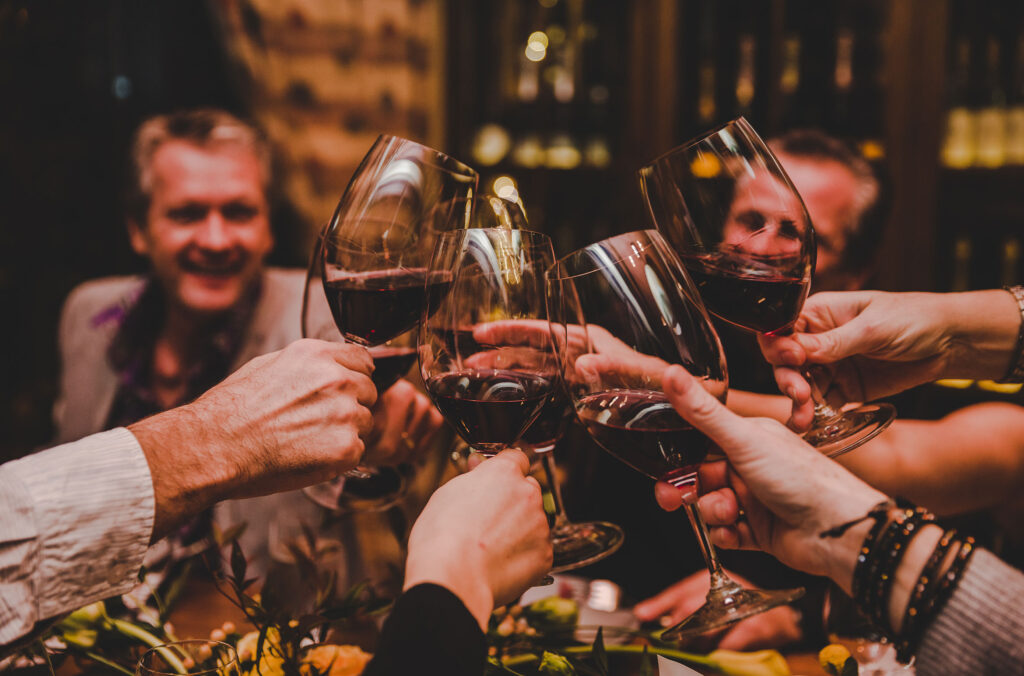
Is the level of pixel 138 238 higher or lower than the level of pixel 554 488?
higher

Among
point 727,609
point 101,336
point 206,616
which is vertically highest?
point 727,609

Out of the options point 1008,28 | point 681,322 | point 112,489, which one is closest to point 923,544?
point 681,322

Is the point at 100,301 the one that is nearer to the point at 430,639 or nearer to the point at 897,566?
the point at 430,639

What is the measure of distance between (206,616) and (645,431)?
74cm

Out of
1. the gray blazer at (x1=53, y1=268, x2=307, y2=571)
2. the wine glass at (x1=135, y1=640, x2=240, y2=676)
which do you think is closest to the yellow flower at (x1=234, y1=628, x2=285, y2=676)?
the wine glass at (x1=135, y1=640, x2=240, y2=676)

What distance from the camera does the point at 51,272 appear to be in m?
2.57

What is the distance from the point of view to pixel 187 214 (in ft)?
6.56

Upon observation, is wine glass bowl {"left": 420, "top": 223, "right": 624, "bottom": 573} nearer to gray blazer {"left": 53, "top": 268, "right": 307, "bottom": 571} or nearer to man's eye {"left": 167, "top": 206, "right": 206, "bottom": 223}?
gray blazer {"left": 53, "top": 268, "right": 307, "bottom": 571}

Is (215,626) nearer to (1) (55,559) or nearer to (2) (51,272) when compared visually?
(1) (55,559)

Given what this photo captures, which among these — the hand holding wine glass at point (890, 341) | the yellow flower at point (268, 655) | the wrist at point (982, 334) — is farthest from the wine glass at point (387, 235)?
the wrist at point (982, 334)

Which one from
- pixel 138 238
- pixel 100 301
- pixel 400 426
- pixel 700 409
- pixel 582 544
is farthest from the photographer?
pixel 100 301

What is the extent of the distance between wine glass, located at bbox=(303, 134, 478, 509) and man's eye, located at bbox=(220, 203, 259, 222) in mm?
1267

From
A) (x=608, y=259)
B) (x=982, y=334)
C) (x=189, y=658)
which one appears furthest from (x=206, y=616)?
(x=982, y=334)

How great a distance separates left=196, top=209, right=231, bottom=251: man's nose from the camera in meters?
1.97
